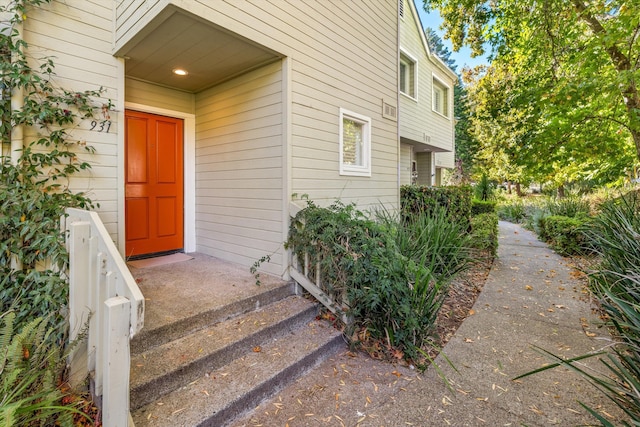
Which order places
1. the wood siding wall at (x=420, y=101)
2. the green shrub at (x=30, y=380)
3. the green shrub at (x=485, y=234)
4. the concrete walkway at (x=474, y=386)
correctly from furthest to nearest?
the wood siding wall at (x=420, y=101)
the green shrub at (x=485, y=234)
the concrete walkway at (x=474, y=386)
the green shrub at (x=30, y=380)

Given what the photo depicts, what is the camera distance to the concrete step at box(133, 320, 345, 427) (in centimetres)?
203

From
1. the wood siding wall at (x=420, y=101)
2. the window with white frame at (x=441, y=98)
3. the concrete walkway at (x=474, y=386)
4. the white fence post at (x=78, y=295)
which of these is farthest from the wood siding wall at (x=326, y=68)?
the window with white frame at (x=441, y=98)

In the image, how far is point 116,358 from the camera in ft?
5.32

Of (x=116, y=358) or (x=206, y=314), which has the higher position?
(x=116, y=358)

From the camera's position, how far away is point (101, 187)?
11.2 ft

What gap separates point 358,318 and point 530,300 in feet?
9.31

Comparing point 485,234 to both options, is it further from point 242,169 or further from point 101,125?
point 101,125

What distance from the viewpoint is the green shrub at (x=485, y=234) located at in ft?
17.9

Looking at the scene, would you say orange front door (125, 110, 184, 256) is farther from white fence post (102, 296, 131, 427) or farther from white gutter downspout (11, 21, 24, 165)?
white fence post (102, 296, 131, 427)

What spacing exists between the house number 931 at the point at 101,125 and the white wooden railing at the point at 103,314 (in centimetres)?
130

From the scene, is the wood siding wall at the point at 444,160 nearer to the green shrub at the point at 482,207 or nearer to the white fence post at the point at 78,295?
the green shrub at the point at 482,207

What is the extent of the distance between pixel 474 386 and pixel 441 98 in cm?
1137

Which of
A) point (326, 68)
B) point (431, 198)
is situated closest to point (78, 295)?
point (326, 68)

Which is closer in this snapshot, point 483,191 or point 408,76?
point 408,76
